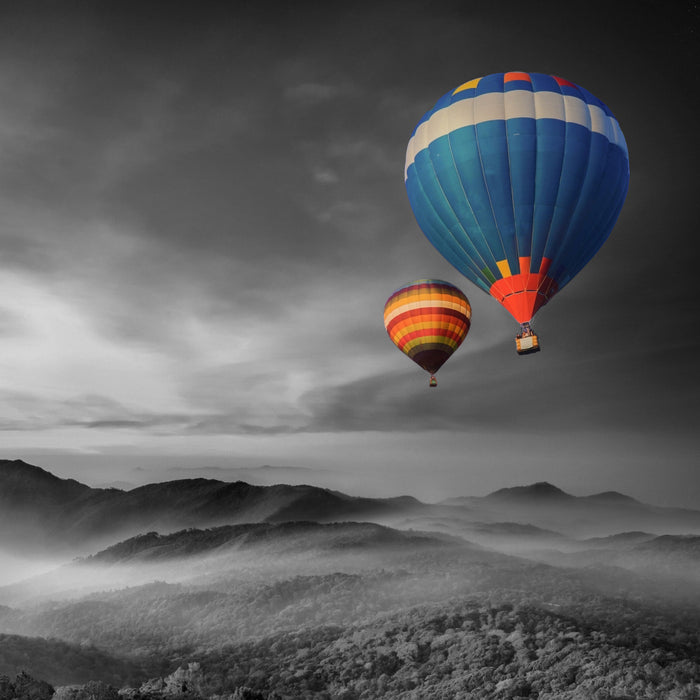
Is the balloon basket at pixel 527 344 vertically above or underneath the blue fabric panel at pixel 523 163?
underneath

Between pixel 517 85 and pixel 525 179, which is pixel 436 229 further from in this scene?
pixel 517 85

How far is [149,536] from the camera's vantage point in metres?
92.3

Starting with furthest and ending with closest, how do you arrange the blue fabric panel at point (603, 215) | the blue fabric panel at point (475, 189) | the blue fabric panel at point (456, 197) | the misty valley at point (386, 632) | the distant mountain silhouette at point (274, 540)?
1. the distant mountain silhouette at point (274, 540)
2. the blue fabric panel at point (456, 197)
3. the blue fabric panel at point (603, 215)
4. the blue fabric panel at point (475, 189)
5. the misty valley at point (386, 632)

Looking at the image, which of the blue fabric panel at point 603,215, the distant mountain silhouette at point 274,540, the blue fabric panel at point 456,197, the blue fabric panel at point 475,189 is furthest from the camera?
the distant mountain silhouette at point 274,540

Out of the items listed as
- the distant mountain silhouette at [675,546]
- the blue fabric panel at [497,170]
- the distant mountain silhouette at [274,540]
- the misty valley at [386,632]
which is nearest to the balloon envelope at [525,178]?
the blue fabric panel at [497,170]

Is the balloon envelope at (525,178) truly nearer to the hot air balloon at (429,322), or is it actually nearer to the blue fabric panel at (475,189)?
the blue fabric panel at (475,189)

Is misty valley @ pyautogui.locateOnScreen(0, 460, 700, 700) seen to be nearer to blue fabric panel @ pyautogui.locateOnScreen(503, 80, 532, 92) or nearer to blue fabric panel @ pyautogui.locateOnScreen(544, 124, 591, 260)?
blue fabric panel @ pyautogui.locateOnScreen(544, 124, 591, 260)

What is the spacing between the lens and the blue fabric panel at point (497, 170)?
29.3 m

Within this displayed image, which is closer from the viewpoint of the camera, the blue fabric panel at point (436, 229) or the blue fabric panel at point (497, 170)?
the blue fabric panel at point (497, 170)

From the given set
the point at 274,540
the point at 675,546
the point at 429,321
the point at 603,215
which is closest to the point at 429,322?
the point at 429,321

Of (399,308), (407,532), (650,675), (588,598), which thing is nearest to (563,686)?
(650,675)

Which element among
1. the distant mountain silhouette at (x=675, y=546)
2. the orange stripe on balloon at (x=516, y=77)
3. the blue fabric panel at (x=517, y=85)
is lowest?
the distant mountain silhouette at (x=675, y=546)

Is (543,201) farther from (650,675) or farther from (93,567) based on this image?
(93,567)

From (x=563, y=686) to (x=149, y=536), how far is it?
87207 mm
